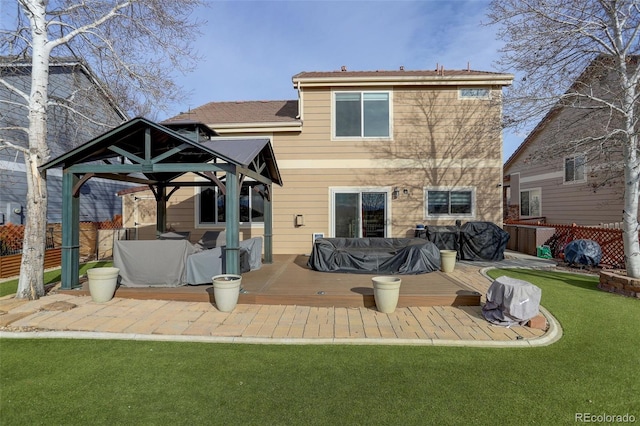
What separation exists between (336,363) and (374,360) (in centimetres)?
44

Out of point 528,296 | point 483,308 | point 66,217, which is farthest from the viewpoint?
point 66,217

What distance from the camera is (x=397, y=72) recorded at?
38.5 feet

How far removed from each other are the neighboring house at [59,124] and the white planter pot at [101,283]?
3.12 metres

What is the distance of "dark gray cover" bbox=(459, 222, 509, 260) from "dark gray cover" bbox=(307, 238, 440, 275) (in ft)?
9.38

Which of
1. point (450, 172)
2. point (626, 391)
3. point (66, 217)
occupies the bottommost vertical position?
point (626, 391)

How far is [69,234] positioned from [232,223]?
130 inches

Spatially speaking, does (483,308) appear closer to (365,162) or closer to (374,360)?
(374,360)

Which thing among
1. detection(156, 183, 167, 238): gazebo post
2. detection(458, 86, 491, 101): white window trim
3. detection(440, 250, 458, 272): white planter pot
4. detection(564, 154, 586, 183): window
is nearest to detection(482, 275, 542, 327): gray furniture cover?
detection(440, 250, 458, 272): white planter pot

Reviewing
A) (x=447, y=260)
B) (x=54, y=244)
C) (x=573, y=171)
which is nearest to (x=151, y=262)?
(x=447, y=260)

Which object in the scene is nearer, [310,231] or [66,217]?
[66,217]

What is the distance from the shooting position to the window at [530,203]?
16.8 m

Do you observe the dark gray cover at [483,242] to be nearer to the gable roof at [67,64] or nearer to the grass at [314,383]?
the grass at [314,383]

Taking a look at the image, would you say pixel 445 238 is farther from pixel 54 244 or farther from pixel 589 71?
pixel 54 244

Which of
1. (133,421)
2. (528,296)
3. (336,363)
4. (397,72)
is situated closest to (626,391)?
(528,296)
